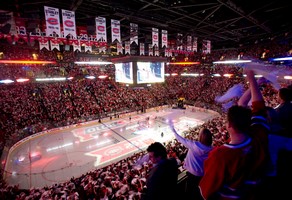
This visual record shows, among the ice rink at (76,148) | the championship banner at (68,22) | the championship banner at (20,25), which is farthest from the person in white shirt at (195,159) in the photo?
the championship banner at (20,25)

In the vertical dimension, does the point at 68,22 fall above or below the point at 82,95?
above

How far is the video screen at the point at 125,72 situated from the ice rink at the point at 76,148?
21.1 ft

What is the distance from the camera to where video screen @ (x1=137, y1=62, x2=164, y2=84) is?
62.0ft

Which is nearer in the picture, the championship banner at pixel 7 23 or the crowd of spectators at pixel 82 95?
the championship banner at pixel 7 23

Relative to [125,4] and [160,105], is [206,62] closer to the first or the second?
[160,105]

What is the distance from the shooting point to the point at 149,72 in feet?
65.5

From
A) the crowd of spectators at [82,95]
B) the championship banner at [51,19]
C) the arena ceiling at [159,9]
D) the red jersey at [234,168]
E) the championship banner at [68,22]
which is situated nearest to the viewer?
the red jersey at [234,168]

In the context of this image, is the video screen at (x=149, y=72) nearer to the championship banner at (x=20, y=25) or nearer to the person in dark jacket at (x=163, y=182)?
the championship banner at (x=20, y=25)

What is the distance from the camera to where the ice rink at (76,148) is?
11.1 meters

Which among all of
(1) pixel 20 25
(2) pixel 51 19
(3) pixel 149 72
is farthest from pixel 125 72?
(1) pixel 20 25

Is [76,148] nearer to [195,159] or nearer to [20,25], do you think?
[20,25]

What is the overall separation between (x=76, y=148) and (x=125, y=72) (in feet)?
32.1

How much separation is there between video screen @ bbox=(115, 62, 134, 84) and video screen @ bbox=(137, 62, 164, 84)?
92 centimetres

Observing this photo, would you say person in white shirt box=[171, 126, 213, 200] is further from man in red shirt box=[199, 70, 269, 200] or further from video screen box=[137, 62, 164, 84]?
video screen box=[137, 62, 164, 84]
